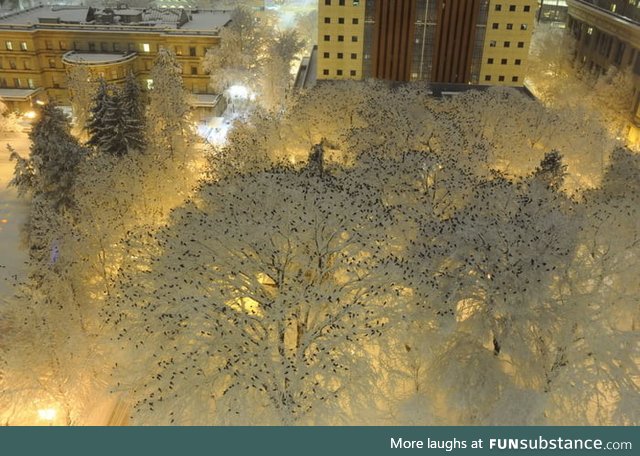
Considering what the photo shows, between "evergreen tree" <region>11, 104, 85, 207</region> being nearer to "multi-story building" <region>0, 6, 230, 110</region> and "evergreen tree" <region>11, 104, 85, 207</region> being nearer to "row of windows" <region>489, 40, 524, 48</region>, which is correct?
"multi-story building" <region>0, 6, 230, 110</region>

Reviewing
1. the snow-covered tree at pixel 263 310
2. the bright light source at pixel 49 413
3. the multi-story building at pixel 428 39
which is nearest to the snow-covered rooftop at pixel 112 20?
the multi-story building at pixel 428 39

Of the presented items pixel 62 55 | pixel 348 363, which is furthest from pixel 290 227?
pixel 62 55

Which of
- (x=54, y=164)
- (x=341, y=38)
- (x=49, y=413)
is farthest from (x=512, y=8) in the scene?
(x=49, y=413)

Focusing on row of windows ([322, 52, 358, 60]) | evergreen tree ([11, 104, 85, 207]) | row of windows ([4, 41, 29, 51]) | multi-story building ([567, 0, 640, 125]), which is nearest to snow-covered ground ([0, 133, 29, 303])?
evergreen tree ([11, 104, 85, 207])

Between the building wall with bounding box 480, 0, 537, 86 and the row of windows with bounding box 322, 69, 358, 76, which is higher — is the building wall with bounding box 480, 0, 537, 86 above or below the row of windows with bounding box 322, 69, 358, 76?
above

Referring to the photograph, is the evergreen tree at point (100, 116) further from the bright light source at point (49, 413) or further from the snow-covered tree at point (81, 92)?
the bright light source at point (49, 413)

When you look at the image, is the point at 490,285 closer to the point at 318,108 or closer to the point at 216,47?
the point at 318,108

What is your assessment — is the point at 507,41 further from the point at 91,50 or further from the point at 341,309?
the point at 91,50
